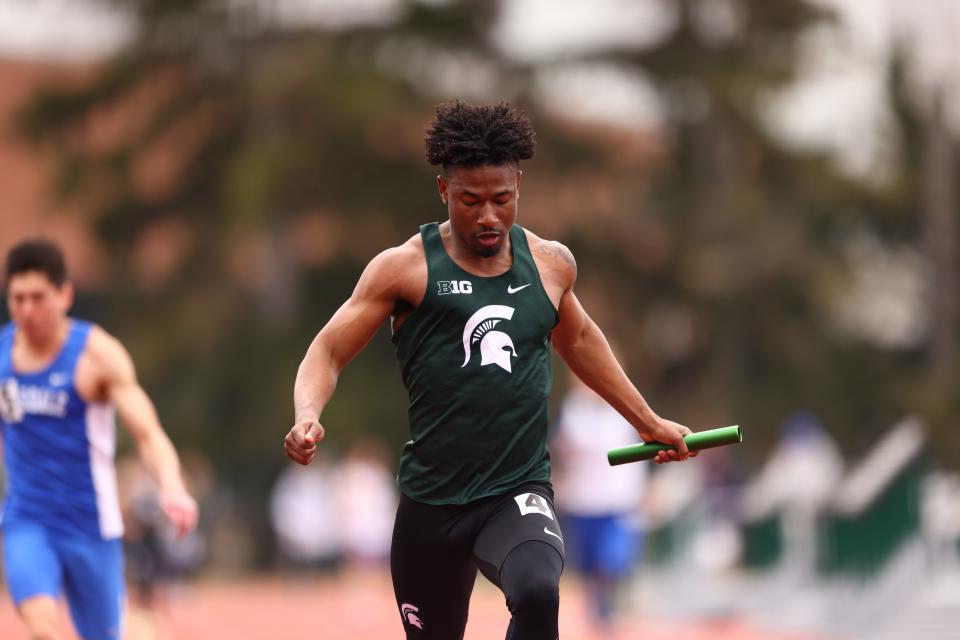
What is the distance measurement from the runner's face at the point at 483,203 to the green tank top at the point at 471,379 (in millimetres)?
155

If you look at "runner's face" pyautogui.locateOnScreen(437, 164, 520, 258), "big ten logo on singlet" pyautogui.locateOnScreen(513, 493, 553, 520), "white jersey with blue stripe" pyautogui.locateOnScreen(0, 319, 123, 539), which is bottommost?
"big ten logo on singlet" pyautogui.locateOnScreen(513, 493, 553, 520)

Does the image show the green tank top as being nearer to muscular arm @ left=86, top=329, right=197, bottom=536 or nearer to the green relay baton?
the green relay baton

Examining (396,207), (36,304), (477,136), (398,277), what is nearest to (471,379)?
(398,277)

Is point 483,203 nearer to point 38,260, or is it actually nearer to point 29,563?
point 38,260

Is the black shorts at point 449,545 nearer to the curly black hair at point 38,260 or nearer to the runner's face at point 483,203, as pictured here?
the runner's face at point 483,203

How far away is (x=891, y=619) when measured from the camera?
13.6m

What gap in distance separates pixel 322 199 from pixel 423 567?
2985 centimetres

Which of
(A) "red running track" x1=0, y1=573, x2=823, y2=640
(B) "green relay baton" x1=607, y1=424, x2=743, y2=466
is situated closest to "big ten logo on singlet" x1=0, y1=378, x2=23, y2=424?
(A) "red running track" x1=0, y1=573, x2=823, y2=640

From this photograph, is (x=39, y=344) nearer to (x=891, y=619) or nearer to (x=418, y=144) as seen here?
(x=891, y=619)

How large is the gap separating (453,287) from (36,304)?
2.83m

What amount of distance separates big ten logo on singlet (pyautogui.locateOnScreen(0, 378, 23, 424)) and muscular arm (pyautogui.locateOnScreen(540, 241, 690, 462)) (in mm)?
2863

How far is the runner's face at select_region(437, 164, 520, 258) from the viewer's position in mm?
6547

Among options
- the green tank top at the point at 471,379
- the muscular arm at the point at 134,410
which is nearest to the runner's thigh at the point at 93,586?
the muscular arm at the point at 134,410

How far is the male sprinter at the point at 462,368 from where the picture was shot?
6.58 m
